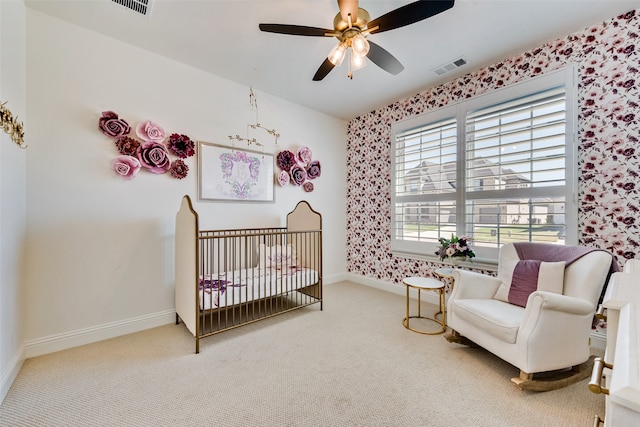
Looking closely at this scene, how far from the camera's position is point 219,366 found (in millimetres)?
1909

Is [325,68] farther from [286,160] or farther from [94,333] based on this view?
[94,333]

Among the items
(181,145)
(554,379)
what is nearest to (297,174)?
(181,145)

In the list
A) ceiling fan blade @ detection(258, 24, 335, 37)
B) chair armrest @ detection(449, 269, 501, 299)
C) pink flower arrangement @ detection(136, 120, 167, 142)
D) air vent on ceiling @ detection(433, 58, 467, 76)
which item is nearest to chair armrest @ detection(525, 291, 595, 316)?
chair armrest @ detection(449, 269, 501, 299)

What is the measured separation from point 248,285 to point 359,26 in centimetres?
230

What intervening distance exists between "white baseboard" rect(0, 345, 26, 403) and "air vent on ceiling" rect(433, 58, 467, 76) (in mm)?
4329

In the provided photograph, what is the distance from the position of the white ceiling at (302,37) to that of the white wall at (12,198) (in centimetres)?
44

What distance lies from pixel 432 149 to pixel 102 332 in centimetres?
394

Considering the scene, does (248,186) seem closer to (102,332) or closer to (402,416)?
(102,332)

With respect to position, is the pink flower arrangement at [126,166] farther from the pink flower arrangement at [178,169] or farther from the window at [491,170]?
the window at [491,170]

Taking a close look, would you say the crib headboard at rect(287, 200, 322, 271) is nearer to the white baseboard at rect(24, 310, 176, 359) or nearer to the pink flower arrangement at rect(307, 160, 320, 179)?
the pink flower arrangement at rect(307, 160, 320, 179)

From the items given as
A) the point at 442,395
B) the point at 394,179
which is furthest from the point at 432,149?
the point at 442,395

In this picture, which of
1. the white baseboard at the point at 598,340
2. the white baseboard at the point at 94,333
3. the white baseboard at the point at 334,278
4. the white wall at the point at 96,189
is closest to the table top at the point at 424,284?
the white baseboard at the point at 598,340

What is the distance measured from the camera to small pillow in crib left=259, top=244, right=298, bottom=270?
2.91 m

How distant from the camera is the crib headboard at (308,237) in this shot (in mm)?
3123
